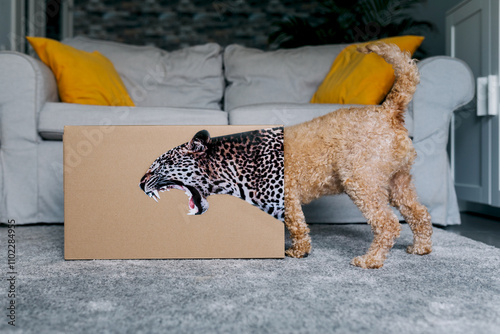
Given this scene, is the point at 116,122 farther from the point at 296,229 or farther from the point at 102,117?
the point at 296,229

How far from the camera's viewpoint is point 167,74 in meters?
2.35

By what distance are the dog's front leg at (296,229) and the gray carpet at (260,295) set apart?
42 millimetres

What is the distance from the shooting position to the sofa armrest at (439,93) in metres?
1.65

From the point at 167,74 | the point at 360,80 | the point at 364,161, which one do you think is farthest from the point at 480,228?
the point at 167,74

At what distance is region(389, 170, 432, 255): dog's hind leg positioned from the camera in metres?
1.20

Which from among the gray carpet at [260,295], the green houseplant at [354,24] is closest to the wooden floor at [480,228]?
the gray carpet at [260,295]

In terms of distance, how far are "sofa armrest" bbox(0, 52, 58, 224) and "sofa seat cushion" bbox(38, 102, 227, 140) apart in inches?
2.4

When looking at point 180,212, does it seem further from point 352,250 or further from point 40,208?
point 40,208

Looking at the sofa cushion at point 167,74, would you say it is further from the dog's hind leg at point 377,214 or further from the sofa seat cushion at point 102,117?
the dog's hind leg at point 377,214

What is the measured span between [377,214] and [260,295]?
1.52 feet

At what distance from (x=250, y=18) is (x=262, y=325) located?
13.1ft

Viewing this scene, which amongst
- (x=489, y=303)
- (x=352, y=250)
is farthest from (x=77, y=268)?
(x=489, y=303)

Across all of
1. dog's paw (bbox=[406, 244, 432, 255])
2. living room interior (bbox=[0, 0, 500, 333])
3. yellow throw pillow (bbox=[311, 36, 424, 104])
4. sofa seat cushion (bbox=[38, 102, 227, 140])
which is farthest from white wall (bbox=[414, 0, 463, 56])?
dog's paw (bbox=[406, 244, 432, 255])

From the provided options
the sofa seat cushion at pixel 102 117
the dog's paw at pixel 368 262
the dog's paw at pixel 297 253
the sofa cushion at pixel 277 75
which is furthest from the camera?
the sofa cushion at pixel 277 75
